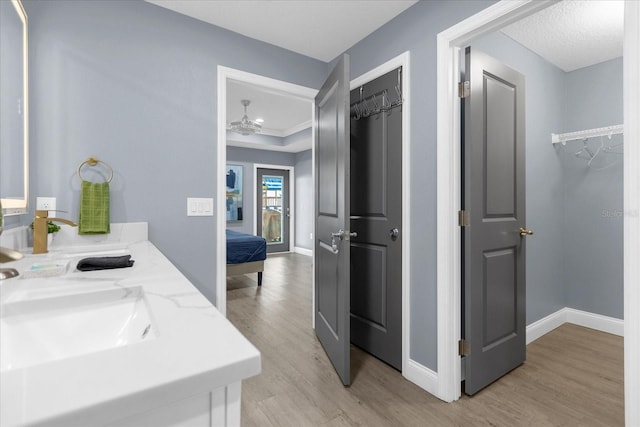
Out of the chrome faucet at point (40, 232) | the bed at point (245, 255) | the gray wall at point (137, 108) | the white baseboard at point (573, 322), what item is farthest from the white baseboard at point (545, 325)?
the chrome faucet at point (40, 232)

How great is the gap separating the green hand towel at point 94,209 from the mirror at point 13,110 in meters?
0.25

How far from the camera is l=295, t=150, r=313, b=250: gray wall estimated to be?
23.4 feet

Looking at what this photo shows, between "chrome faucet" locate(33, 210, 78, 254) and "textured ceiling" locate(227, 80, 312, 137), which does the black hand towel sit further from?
"textured ceiling" locate(227, 80, 312, 137)

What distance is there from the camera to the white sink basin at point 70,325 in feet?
2.45

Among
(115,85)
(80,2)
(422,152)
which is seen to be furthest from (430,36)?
(80,2)

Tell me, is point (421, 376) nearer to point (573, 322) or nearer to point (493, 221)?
point (493, 221)

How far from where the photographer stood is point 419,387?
1966 millimetres

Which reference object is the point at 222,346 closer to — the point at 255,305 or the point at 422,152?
the point at 422,152

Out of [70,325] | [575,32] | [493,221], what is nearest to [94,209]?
[70,325]

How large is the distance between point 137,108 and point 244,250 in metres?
2.55

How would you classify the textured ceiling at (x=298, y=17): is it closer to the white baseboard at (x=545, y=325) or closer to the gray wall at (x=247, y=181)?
the white baseboard at (x=545, y=325)

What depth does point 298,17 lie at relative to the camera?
2195 mm

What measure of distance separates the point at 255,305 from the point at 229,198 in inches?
142

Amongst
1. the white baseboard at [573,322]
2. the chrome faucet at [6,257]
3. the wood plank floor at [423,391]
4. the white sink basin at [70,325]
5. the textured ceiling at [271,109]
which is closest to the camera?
the chrome faucet at [6,257]
